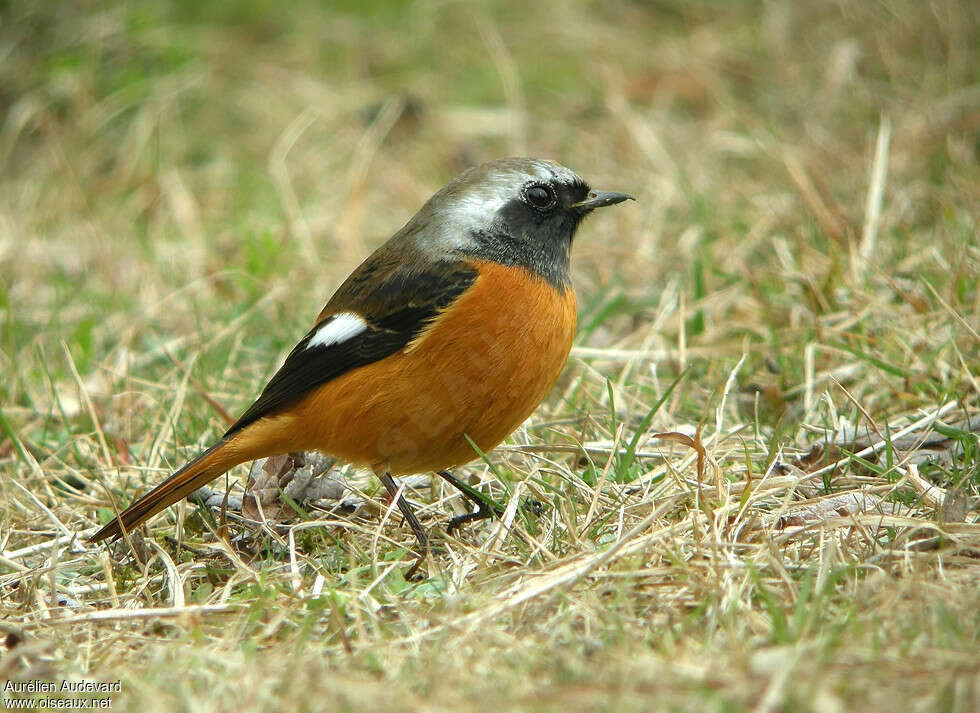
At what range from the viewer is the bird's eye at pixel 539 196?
4.70 meters

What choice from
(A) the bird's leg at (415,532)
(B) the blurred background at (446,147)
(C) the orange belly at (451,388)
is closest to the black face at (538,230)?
(C) the orange belly at (451,388)

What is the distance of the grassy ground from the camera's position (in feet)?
9.88

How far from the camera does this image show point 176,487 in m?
4.15

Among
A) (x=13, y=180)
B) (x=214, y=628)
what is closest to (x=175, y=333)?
(x=13, y=180)

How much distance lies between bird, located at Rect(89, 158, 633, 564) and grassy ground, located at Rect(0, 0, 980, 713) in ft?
0.89

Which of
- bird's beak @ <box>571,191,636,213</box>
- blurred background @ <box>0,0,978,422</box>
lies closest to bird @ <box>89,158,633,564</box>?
bird's beak @ <box>571,191,636,213</box>

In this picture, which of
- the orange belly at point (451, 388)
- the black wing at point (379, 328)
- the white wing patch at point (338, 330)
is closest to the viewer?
the orange belly at point (451, 388)

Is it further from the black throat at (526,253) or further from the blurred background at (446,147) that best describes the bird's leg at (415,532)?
the blurred background at (446,147)

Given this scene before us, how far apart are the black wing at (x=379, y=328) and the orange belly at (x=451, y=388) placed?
42mm

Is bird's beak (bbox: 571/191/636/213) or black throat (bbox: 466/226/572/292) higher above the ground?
bird's beak (bbox: 571/191/636/213)

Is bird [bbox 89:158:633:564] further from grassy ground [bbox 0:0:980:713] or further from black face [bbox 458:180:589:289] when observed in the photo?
grassy ground [bbox 0:0:980:713]

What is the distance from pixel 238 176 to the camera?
8.53 m

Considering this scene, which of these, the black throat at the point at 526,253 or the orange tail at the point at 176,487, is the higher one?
the black throat at the point at 526,253

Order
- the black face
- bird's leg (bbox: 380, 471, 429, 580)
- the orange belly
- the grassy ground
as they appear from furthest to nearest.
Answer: the black face, the orange belly, bird's leg (bbox: 380, 471, 429, 580), the grassy ground
